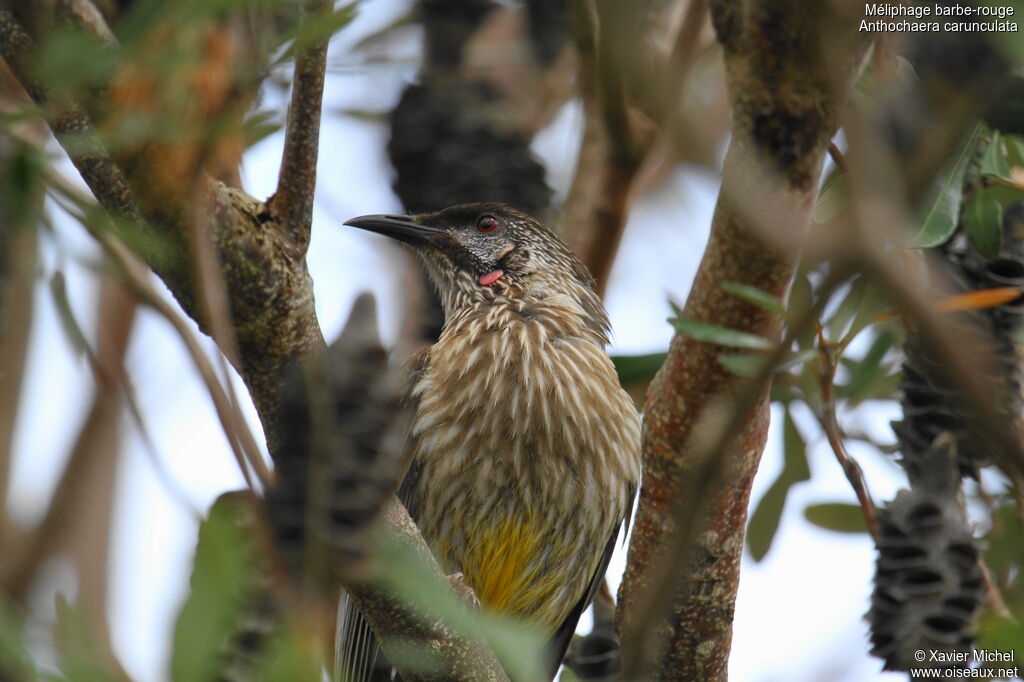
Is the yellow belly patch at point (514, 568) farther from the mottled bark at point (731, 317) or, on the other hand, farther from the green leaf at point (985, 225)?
the green leaf at point (985, 225)

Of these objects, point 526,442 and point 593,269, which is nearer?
point 526,442

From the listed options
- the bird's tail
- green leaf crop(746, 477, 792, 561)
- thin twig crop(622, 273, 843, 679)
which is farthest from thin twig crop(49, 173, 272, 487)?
green leaf crop(746, 477, 792, 561)

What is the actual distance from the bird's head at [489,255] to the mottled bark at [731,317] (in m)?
1.51

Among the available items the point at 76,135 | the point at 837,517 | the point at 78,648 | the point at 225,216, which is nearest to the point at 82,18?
the point at 76,135

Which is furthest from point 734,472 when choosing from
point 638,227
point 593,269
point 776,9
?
point 638,227

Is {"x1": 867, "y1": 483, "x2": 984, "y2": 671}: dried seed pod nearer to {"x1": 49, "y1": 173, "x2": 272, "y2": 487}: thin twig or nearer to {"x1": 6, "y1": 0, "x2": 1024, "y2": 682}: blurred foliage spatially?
{"x1": 6, "y1": 0, "x2": 1024, "y2": 682}: blurred foliage

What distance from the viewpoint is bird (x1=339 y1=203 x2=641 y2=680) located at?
3539mm

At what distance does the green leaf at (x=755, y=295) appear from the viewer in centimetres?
250

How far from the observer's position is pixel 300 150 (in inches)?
92.9

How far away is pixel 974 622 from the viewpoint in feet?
9.97

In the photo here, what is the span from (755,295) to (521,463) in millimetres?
1249

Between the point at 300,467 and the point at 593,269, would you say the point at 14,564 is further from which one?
the point at 300,467

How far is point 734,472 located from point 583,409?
3.02 ft

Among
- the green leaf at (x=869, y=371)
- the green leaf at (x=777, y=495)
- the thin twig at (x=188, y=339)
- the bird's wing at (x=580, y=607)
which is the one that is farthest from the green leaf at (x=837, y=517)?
the thin twig at (x=188, y=339)
